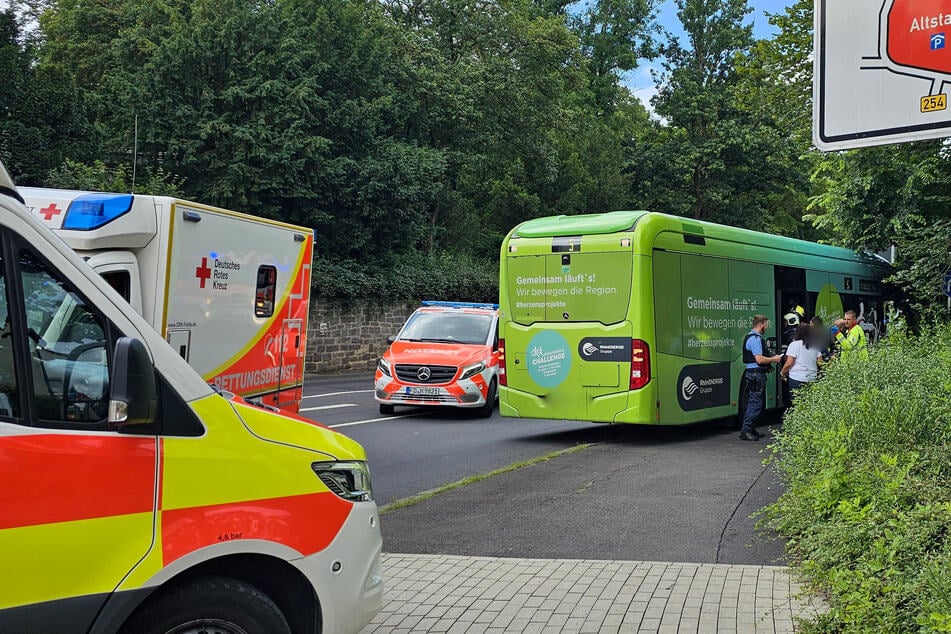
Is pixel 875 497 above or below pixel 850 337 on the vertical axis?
below

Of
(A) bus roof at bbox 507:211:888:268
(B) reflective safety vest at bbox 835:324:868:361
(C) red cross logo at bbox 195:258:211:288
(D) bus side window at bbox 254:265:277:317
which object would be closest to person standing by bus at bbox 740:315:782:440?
(B) reflective safety vest at bbox 835:324:868:361

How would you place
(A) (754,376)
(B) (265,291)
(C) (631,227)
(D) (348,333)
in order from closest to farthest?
(B) (265,291), (C) (631,227), (A) (754,376), (D) (348,333)

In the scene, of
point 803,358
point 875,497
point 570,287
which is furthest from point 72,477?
point 803,358

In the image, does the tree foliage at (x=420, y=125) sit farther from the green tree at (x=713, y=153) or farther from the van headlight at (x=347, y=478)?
the van headlight at (x=347, y=478)

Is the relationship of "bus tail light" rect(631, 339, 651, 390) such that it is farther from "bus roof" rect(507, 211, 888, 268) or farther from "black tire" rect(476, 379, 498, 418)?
"black tire" rect(476, 379, 498, 418)

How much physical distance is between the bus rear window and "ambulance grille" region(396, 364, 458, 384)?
3090 mm

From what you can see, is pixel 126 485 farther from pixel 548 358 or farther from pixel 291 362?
pixel 548 358

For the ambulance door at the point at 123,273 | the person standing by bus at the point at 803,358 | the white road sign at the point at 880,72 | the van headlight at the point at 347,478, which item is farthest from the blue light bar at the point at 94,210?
the person standing by bus at the point at 803,358

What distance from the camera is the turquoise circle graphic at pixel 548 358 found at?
1362cm

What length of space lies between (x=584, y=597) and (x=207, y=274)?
4649mm

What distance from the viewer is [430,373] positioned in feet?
55.6

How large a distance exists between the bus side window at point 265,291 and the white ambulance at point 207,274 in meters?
0.01

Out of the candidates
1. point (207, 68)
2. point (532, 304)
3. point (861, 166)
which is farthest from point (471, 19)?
point (532, 304)

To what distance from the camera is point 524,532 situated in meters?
7.82
